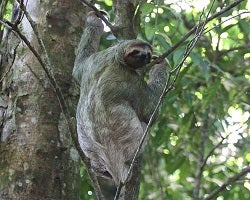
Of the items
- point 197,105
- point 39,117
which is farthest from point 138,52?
point 197,105

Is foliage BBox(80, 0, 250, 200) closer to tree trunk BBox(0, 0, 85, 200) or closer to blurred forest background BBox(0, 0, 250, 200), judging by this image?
blurred forest background BBox(0, 0, 250, 200)

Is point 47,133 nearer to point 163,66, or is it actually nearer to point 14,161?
point 14,161

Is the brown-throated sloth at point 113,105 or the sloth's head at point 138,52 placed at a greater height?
the sloth's head at point 138,52

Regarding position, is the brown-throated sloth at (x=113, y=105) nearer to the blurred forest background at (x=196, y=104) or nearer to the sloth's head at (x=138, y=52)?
the sloth's head at (x=138, y=52)

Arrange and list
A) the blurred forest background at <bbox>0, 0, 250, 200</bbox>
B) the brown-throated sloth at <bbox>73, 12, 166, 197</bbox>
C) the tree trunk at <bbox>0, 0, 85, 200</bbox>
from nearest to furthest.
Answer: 1. the tree trunk at <bbox>0, 0, 85, 200</bbox>
2. the brown-throated sloth at <bbox>73, 12, 166, 197</bbox>
3. the blurred forest background at <bbox>0, 0, 250, 200</bbox>

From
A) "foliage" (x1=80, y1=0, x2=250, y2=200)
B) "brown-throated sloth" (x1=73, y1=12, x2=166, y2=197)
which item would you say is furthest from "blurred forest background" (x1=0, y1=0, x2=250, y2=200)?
"brown-throated sloth" (x1=73, y1=12, x2=166, y2=197)

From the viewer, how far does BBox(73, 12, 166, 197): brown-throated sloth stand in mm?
4133

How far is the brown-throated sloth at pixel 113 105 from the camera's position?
413cm

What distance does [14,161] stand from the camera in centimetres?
389

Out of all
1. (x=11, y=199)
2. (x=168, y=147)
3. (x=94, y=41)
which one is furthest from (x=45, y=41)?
(x=168, y=147)

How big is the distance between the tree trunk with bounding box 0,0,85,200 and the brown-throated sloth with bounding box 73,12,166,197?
19 centimetres

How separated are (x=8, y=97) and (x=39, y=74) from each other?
318 mm

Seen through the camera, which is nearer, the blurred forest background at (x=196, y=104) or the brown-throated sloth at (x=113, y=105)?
the brown-throated sloth at (x=113, y=105)

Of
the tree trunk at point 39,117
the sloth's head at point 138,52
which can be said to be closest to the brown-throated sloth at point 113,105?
the sloth's head at point 138,52
